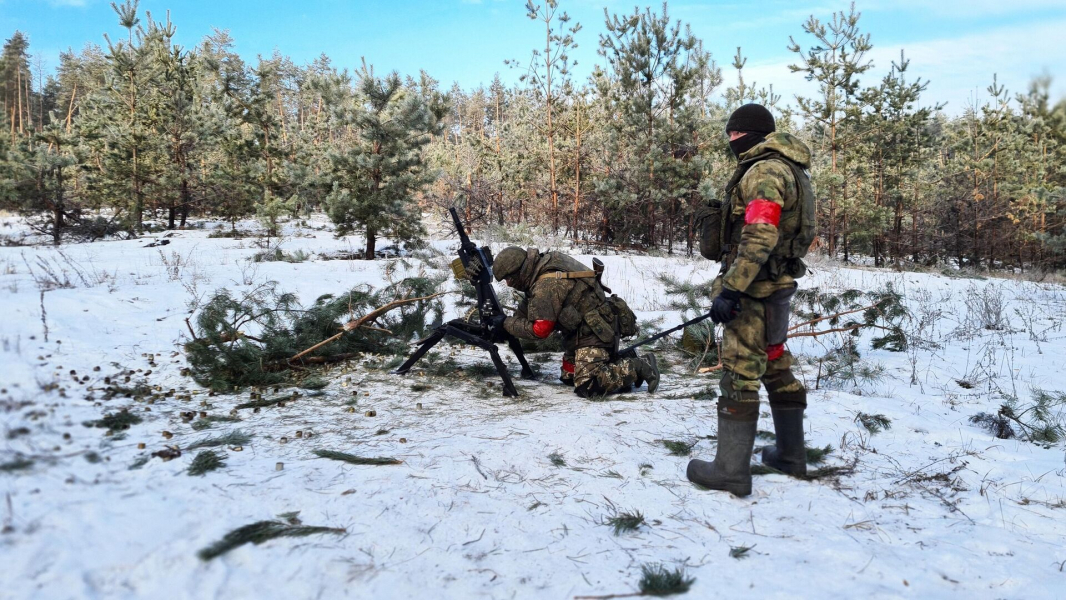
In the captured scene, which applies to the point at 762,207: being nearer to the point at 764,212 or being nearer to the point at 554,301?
the point at 764,212

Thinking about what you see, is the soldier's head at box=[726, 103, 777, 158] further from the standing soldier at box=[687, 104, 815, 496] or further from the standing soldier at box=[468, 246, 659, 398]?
the standing soldier at box=[468, 246, 659, 398]

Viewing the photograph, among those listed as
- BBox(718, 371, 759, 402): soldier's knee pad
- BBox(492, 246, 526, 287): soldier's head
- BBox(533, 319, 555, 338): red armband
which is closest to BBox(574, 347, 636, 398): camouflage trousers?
BBox(533, 319, 555, 338): red armband

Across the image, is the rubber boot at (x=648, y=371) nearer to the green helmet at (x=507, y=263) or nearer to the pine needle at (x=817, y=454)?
the green helmet at (x=507, y=263)

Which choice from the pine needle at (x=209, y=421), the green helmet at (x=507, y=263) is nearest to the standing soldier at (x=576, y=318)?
the green helmet at (x=507, y=263)

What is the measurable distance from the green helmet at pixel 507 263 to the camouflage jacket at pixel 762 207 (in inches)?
78.7

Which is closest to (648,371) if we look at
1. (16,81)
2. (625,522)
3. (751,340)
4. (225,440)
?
(751,340)

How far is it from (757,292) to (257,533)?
8.53ft

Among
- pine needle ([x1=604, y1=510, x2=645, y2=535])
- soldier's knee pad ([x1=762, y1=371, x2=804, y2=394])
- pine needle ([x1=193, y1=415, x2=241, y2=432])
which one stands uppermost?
soldier's knee pad ([x1=762, y1=371, x2=804, y2=394])

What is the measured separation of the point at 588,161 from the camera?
→ 1700 cm

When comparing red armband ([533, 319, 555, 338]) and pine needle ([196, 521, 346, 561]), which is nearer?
pine needle ([196, 521, 346, 561])

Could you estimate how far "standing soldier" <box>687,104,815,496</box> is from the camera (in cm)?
290

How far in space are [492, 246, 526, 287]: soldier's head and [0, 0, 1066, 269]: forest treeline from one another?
758 cm

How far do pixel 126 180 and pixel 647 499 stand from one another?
18.2 m

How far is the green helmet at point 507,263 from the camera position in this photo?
473 cm
